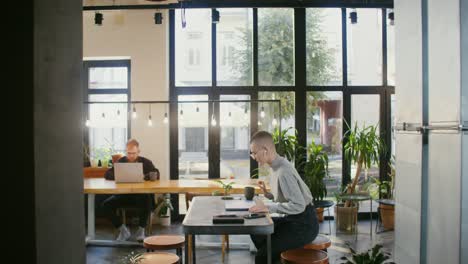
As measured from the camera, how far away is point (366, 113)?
790 cm

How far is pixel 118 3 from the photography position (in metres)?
7.69

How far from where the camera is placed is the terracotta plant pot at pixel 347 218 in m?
7.13

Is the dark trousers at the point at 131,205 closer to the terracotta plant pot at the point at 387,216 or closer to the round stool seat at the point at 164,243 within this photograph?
the round stool seat at the point at 164,243

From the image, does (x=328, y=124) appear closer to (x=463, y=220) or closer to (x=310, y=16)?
(x=310, y=16)

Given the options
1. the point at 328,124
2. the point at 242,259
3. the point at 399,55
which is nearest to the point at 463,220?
the point at 399,55

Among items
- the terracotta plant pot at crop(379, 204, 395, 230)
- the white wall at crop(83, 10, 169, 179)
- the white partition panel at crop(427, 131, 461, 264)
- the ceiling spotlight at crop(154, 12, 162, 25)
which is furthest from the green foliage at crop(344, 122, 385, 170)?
the white partition panel at crop(427, 131, 461, 264)

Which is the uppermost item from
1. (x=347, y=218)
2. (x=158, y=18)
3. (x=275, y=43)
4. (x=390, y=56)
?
(x=158, y=18)

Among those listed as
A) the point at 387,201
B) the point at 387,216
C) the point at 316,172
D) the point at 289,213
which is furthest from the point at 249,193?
the point at 387,216

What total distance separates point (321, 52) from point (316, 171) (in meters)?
2.16

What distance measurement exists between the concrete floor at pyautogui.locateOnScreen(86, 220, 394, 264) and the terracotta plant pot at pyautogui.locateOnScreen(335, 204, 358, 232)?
156 millimetres

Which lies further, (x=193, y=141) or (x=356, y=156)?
(x=193, y=141)

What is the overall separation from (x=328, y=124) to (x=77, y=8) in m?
6.94

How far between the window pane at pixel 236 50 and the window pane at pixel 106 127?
1848 mm

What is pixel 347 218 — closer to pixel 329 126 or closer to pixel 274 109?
pixel 329 126
